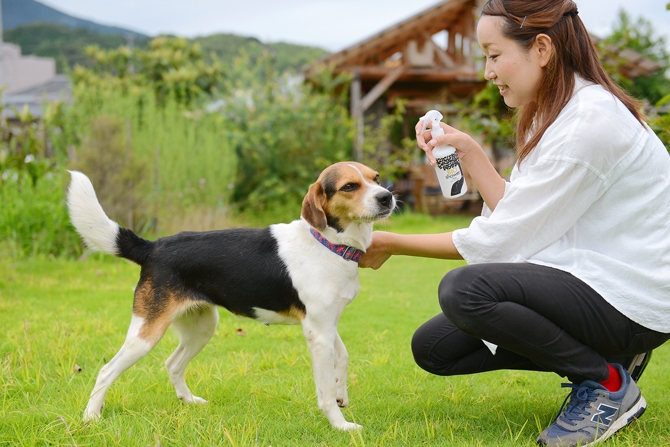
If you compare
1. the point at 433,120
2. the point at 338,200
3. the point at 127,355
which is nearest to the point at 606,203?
the point at 433,120

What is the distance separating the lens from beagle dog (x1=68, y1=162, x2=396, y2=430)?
2.96 metres

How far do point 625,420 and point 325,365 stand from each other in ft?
4.17

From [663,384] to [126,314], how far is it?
3.64 metres

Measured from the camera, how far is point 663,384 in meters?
3.44

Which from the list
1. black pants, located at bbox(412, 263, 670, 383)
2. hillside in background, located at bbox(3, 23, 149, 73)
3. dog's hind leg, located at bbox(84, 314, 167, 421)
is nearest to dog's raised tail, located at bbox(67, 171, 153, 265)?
dog's hind leg, located at bbox(84, 314, 167, 421)

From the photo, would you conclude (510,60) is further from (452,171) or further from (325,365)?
(325,365)

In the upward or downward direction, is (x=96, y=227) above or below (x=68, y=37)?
above

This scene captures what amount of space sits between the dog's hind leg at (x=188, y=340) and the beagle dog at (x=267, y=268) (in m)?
0.06

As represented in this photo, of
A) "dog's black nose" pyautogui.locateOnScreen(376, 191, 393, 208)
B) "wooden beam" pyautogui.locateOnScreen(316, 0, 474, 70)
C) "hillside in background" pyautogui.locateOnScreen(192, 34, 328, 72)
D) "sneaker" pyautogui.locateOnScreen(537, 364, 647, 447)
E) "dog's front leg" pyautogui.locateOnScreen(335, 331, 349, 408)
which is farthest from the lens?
"hillside in background" pyautogui.locateOnScreen(192, 34, 328, 72)

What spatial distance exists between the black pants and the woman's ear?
0.83m

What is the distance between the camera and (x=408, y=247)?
296 centimetres

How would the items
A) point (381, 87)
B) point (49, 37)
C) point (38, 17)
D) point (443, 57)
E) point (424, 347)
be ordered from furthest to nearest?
point (49, 37) → point (38, 17) → point (443, 57) → point (381, 87) → point (424, 347)

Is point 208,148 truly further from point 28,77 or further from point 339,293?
point 28,77

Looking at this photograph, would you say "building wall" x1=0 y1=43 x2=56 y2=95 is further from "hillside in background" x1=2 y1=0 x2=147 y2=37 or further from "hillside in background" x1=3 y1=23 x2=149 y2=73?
"hillside in background" x1=2 y1=0 x2=147 y2=37
